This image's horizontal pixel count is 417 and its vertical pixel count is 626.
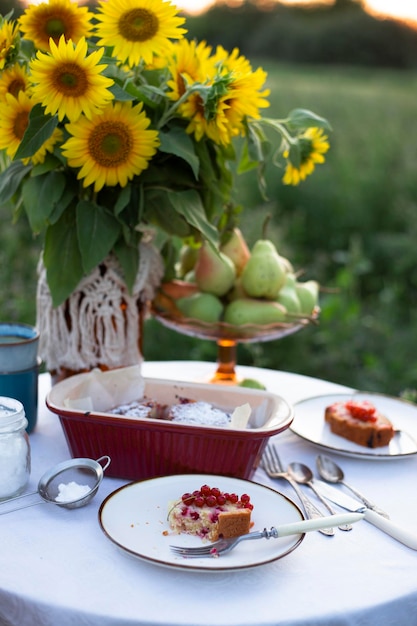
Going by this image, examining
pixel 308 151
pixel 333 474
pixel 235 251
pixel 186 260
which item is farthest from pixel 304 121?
pixel 333 474

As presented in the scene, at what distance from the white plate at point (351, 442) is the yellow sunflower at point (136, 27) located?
2.30 ft

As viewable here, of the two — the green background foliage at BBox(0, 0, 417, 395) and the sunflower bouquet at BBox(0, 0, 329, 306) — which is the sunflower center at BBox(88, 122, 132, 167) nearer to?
the sunflower bouquet at BBox(0, 0, 329, 306)

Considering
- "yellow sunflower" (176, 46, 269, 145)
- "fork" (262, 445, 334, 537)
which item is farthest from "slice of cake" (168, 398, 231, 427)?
"yellow sunflower" (176, 46, 269, 145)

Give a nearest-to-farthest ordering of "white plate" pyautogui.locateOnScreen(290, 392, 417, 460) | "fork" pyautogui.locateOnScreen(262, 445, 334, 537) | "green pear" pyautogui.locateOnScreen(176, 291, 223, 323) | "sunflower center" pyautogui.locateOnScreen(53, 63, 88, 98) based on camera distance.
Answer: "fork" pyautogui.locateOnScreen(262, 445, 334, 537) → "sunflower center" pyautogui.locateOnScreen(53, 63, 88, 98) → "white plate" pyautogui.locateOnScreen(290, 392, 417, 460) → "green pear" pyautogui.locateOnScreen(176, 291, 223, 323)

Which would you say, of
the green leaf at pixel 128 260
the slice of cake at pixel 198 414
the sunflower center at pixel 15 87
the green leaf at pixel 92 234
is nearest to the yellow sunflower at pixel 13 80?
the sunflower center at pixel 15 87

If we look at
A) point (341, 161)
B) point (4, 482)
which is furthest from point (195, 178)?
point (341, 161)

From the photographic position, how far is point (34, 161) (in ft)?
3.96

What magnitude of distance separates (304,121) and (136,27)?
A: 375mm

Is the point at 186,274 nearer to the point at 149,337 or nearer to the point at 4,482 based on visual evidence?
the point at 4,482

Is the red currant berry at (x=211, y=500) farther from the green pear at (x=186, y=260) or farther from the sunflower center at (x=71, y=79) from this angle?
the green pear at (x=186, y=260)

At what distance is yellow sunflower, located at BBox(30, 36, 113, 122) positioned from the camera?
1059 millimetres

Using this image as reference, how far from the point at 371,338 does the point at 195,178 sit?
2027 mm

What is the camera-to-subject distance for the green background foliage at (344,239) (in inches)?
115

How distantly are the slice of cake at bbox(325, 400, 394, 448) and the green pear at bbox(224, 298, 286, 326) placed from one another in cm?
→ 22
